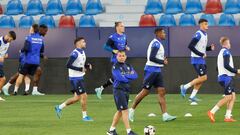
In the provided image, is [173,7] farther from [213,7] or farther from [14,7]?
[14,7]

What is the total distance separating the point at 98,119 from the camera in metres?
18.0

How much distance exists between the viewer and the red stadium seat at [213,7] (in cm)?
2989

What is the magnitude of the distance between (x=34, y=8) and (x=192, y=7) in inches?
269

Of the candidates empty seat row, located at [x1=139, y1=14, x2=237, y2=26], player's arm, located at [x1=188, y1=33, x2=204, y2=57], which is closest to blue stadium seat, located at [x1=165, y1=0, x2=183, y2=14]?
empty seat row, located at [x1=139, y1=14, x2=237, y2=26]

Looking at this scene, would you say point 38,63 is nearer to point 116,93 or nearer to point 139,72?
point 139,72

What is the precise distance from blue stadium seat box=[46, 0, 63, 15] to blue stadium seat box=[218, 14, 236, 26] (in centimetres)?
705

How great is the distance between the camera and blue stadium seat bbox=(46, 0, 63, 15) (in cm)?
3203

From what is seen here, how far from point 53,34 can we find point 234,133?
43.9 feet

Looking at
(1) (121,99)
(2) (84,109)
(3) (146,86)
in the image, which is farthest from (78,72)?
(1) (121,99)

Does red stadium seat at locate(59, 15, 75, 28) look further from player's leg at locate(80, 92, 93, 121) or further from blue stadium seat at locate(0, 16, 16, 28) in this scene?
player's leg at locate(80, 92, 93, 121)

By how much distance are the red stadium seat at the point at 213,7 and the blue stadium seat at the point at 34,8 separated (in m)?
7.19

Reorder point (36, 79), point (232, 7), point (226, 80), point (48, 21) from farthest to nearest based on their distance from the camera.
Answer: point (48, 21) < point (232, 7) < point (36, 79) < point (226, 80)

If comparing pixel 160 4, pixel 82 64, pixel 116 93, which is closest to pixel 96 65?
pixel 160 4

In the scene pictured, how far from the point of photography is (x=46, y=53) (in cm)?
2714
